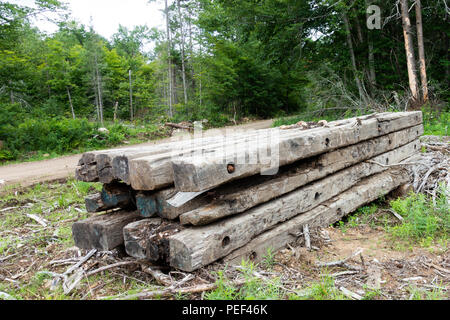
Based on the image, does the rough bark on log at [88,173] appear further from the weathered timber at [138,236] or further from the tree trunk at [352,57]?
the tree trunk at [352,57]

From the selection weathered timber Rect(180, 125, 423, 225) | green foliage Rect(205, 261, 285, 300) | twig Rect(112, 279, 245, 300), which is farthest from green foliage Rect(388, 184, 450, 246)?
twig Rect(112, 279, 245, 300)

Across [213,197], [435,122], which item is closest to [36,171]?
[213,197]

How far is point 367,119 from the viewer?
4457 mm

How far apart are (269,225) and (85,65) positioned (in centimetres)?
2633

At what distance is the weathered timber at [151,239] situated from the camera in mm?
2318

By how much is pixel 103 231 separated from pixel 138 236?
0.43 meters

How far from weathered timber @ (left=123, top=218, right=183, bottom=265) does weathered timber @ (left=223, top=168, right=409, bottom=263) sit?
1.63ft

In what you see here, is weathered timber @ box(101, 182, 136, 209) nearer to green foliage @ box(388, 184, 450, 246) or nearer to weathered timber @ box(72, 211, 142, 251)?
weathered timber @ box(72, 211, 142, 251)

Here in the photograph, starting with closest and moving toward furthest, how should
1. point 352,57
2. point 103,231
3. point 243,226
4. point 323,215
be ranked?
point 243,226
point 103,231
point 323,215
point 352,57

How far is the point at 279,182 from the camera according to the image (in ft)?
9.60

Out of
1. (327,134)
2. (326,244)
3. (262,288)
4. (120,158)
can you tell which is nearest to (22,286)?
(120,158)

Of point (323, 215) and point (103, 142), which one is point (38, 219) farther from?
point (103, 142)

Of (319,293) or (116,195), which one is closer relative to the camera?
(319,293)

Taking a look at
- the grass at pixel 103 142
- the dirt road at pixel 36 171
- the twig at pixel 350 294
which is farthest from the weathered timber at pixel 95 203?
the grass at pixel 103 142
